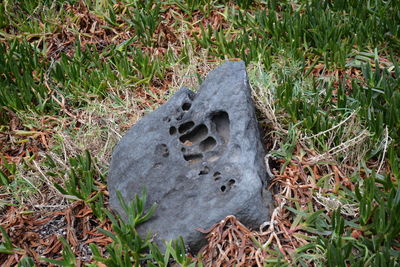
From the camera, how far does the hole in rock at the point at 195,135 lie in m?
2.86

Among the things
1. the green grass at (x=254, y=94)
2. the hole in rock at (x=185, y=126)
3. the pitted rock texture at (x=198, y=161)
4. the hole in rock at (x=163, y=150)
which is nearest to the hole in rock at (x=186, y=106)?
the pitted rock texture at (x=198, y=161)

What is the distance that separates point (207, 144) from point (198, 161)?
117 mm

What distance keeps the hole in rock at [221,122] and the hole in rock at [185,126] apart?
133 mm

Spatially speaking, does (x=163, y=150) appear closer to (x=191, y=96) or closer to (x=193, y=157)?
(x=193, y=157)

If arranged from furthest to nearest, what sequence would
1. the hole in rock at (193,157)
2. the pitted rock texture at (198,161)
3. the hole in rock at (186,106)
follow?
the hole in rock at (186,106) → the hole in rock at (193,157) → the pitted rock texture at (198,161)

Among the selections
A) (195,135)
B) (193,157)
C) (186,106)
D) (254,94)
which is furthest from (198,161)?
(254,94)

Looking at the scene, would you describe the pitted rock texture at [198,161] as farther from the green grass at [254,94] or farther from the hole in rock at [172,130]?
the green grass at [254,94]

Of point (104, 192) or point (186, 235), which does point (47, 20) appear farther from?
point (186, 235)

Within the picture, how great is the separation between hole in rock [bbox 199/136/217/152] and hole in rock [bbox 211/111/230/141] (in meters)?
0.06

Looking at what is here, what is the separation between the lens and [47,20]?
4.41m

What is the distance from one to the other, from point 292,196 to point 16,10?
→ 3.05 m

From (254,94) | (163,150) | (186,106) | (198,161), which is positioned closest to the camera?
(198,161)

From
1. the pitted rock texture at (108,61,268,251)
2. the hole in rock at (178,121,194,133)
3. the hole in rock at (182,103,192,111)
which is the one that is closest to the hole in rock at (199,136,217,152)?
the pitted rock texture at (108,61,268,251)

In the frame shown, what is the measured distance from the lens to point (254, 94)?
3240mm
